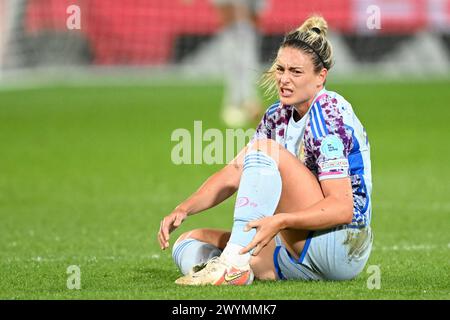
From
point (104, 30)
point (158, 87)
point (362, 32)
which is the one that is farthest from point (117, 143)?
point (362, 32)

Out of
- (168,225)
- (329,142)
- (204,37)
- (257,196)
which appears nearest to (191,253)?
(168,225)

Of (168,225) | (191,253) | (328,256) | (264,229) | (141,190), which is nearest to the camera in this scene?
(264,229)

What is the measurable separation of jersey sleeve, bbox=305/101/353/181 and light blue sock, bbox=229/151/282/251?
0.22m

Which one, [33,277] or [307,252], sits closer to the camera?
[307,252]

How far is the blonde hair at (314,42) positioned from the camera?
217 inches

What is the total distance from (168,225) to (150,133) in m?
8.79

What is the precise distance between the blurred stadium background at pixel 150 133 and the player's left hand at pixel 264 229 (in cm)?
24

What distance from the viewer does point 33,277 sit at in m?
5.83

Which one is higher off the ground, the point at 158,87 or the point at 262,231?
the point at 262,231

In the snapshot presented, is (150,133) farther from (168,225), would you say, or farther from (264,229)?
(264,229)

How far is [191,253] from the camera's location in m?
5.70

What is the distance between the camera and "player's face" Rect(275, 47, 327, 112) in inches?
216
